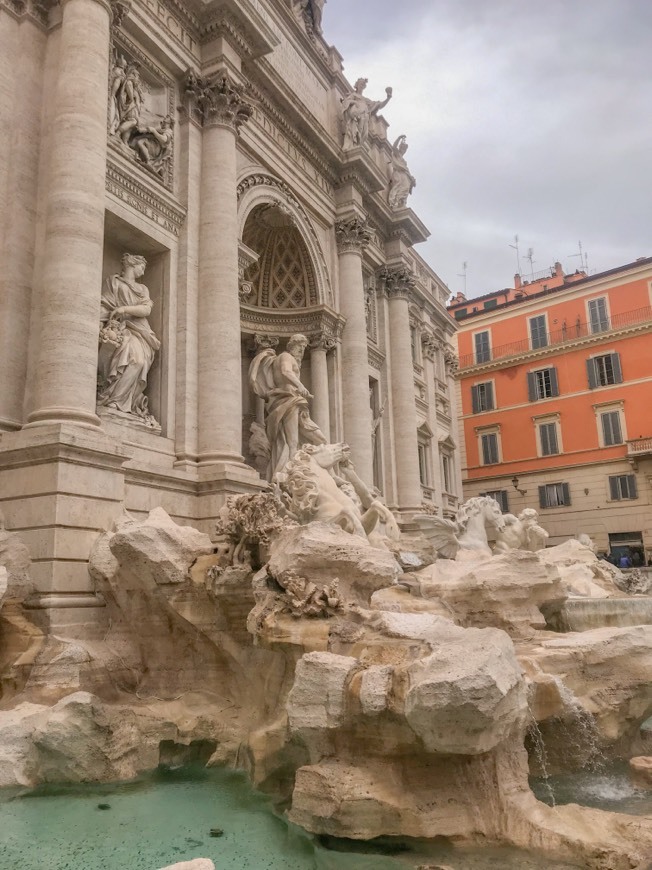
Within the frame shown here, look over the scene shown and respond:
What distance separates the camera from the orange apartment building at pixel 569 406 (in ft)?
80.0

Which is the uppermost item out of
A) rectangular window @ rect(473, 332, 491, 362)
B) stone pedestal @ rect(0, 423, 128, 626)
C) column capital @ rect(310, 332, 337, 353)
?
rectangular window @ rect(473, 332, 491, 362)

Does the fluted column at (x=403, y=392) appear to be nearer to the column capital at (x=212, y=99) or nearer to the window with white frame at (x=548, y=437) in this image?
the column capital at (x=212, y=99)

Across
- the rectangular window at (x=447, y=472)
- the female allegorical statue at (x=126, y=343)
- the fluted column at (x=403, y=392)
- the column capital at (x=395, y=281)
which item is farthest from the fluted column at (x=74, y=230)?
the rectangular window at (x=447, y=472)

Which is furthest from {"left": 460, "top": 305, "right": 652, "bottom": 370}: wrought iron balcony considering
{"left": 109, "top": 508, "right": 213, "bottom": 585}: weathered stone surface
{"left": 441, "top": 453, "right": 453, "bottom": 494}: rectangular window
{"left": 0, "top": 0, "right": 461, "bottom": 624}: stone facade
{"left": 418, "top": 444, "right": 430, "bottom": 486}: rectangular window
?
{"left": 109, "top": 508, "right": 213, "bottom": 585}: weathered stone surface

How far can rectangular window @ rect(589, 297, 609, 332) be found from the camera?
2594 cm

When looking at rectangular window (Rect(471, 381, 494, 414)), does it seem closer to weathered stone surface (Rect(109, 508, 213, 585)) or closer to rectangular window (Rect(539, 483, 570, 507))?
rectangular window (Rect(539, 483, 570, 507))

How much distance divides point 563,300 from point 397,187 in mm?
11340

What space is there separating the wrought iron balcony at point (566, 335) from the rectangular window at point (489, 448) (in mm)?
3179

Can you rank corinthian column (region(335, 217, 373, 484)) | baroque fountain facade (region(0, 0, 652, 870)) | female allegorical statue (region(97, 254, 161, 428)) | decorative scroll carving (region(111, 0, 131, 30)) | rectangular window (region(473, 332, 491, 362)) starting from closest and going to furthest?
baroque fountain facade (region(0, 0, 652, 870))
female allegorical statue (region(97, 254, 161, 428))
decorative scroll carving (region(111, 0, 131, 30))
corinthian column (region(335, 217, 373, 484))
rectangular window (region(473, 332, 491, 362))

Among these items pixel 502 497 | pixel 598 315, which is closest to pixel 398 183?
pixel 598 315

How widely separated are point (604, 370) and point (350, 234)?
14.0m

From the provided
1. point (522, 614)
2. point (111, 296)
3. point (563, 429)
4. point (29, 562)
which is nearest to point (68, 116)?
point (111, 296)

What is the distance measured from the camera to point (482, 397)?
95.8 ft

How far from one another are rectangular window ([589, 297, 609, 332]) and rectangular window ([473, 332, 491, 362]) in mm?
4483
